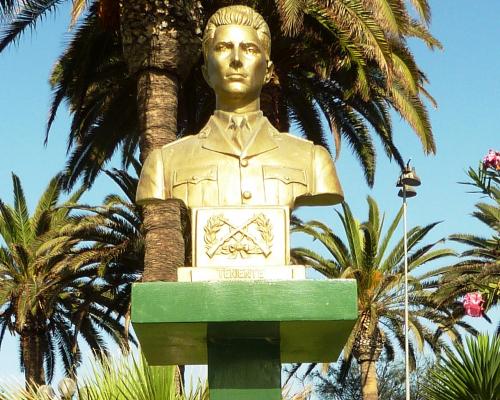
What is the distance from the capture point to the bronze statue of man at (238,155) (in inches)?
244

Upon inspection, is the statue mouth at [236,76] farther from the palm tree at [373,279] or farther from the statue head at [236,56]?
the palm tree at [373,279]

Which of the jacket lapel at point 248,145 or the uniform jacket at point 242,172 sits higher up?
the jacket lapel at point 248,145

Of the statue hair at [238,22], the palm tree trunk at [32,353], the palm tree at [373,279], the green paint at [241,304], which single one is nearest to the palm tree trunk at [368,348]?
the palm tree at [373,279]

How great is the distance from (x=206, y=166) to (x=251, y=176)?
28 cm

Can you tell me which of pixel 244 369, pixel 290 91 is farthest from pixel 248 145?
pixel 290 91

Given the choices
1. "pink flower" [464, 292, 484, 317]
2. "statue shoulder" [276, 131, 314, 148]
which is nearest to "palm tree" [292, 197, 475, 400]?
"pink flower" [464, 292, 484, 317]

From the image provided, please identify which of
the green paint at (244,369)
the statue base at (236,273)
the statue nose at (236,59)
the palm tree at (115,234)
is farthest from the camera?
the palm tree at (115,234)

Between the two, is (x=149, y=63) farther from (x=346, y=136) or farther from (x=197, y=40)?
(x=346, y=136)

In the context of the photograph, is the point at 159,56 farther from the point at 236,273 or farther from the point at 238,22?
the point at 236,273

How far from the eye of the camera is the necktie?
6371mm

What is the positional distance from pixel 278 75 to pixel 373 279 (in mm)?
8661

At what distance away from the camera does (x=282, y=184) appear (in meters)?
6.20

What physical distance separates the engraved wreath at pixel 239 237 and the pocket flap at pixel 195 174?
35cm

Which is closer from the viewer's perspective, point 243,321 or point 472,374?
point 243,321
